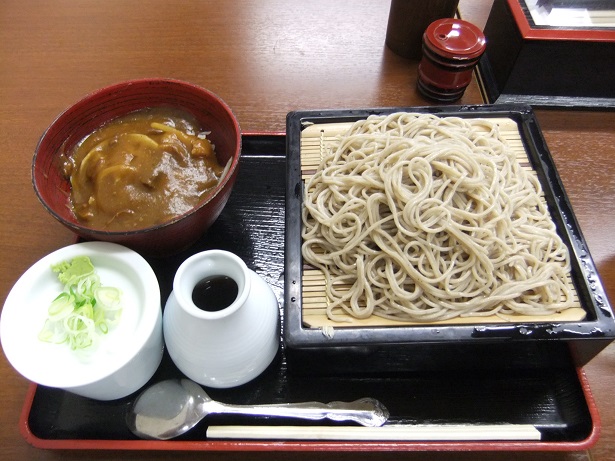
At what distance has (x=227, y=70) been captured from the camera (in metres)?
2.14

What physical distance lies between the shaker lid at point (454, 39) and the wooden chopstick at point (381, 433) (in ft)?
4.27

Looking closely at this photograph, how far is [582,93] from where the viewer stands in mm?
1929

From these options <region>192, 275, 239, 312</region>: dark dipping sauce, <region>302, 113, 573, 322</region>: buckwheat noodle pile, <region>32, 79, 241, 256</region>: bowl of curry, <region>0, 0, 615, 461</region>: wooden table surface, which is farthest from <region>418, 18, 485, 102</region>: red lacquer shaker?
<region>192, 275, 239, 312</region>: dark dipping sauce

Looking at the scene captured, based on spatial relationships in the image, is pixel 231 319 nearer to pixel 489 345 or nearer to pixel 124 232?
pixel 124 232

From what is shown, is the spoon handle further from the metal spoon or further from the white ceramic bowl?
the white ceramic bowl

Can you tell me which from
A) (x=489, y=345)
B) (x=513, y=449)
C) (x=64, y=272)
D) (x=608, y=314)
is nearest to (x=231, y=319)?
(x=64, y=272)

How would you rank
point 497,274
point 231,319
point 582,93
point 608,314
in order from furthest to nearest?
point 582,93 → point 497,274 → point 608,314 → point 231,319

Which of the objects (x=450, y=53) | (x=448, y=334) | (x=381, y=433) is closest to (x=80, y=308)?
(x=381, y=433)

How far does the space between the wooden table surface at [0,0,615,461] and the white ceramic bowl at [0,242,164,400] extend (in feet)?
1.36

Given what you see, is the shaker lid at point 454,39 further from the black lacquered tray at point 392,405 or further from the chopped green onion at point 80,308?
the chopped green onion at point 80,308

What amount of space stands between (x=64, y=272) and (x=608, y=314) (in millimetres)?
1418

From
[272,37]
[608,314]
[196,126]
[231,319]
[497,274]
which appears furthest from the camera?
[272,37]

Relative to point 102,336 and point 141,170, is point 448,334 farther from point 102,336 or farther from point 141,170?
point 141,170

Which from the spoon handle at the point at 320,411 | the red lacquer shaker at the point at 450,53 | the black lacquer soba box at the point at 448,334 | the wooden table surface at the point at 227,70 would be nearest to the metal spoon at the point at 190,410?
the spoon handle at the point at 320,411
